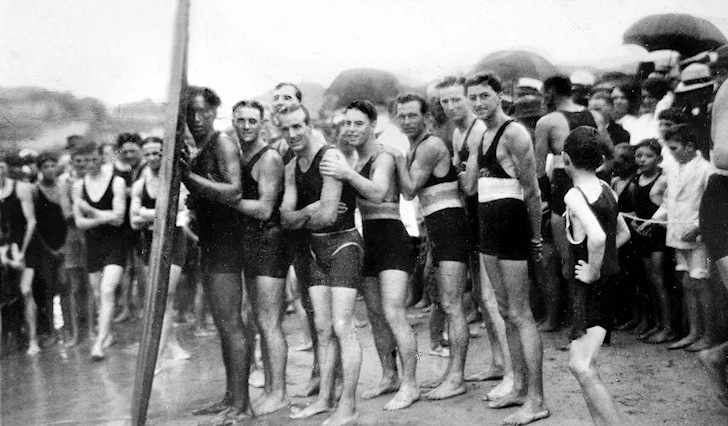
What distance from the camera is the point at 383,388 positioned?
420 cm

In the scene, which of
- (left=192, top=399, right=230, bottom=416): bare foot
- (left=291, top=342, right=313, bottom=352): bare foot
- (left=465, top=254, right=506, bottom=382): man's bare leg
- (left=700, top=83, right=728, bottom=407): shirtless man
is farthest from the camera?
(left=291, top=342, right=313, bottom=352): bare foot

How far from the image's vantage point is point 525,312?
3.78 metres

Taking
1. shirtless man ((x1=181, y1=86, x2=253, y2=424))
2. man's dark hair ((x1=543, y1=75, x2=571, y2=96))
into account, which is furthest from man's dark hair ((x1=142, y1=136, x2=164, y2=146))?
man's dark hair ((x1=543, y1=75, x2=571, y2=96))

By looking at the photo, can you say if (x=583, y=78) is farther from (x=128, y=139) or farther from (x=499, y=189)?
(x=128, y=139)

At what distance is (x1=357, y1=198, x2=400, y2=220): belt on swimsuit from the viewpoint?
4039 millimetres

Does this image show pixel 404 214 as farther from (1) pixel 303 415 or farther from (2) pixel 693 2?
(2) pixel 693 2

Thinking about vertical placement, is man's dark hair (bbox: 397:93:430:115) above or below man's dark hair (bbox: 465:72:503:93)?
below

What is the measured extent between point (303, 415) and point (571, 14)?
8.60ft

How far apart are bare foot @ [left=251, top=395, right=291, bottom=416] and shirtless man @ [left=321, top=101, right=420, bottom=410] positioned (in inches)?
22.6

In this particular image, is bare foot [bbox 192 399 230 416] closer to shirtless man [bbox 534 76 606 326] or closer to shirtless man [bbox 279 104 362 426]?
shirtless man [bbox 279 104 362 426]

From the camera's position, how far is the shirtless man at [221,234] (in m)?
3.97

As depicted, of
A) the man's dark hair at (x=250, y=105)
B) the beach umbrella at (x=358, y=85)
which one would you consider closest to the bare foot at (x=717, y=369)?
the beach umbrella at (x=358, y=85)

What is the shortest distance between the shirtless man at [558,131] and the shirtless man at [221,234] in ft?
5.59

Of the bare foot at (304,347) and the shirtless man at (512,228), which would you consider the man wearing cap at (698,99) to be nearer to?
the shirtless man at (512,228)
